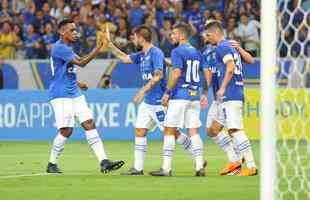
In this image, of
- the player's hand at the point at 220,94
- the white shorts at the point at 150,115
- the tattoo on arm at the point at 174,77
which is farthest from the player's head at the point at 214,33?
the white shorts at the point at 150,115

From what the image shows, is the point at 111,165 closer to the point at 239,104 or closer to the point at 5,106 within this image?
the point at 239,104

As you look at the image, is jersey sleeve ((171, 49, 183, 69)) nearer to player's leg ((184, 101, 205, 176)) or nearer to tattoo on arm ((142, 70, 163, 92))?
tattoo on arm ((142, 70, 163, 92))

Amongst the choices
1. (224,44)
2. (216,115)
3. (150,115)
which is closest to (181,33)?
(224,44)

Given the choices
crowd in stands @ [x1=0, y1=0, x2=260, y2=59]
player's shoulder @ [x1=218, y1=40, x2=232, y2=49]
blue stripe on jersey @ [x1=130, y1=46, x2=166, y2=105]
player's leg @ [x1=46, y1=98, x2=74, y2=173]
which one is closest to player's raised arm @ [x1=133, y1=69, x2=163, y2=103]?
blue stripe on jersey @ [x1=130, y1=46, x2=166, y2=105]

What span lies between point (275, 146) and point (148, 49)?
19.0ft

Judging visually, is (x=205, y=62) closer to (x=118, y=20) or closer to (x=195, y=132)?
(x=195, y=132)

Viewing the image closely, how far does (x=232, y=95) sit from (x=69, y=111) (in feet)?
7.76

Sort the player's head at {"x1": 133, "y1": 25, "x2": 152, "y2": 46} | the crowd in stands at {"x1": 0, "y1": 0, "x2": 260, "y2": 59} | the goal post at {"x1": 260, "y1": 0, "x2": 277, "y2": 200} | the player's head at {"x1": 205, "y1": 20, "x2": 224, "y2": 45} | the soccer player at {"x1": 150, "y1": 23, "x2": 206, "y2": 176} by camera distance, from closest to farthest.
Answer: the goal post at {"x1": 260, "y1": 0, "x2": 277, "y2": 200}, the soccer player at {"x1": 150, "y1": 23, "x2": 206, "y2": 176}, the player's head at {"x1": 205, "y1": 20, "x2": 224, "y2": 45}, the player's head at {"x1": 133, "y1": 25, "x2": 152, "y2": 46}, the crowd in stands at {"x1": 0, "y1": 0, "x2": 260, "y2": 59}

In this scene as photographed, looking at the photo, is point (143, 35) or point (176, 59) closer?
point (176, 59)

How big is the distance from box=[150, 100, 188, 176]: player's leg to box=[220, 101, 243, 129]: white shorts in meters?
0.59

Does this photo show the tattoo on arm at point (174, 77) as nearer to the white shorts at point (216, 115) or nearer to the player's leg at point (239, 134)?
the player's leg at point (239, 134)

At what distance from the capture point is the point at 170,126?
13602mm

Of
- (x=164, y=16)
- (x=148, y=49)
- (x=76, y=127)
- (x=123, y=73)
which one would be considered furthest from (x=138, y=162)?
(x=164, y=16)

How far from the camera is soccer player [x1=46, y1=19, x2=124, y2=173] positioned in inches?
551
